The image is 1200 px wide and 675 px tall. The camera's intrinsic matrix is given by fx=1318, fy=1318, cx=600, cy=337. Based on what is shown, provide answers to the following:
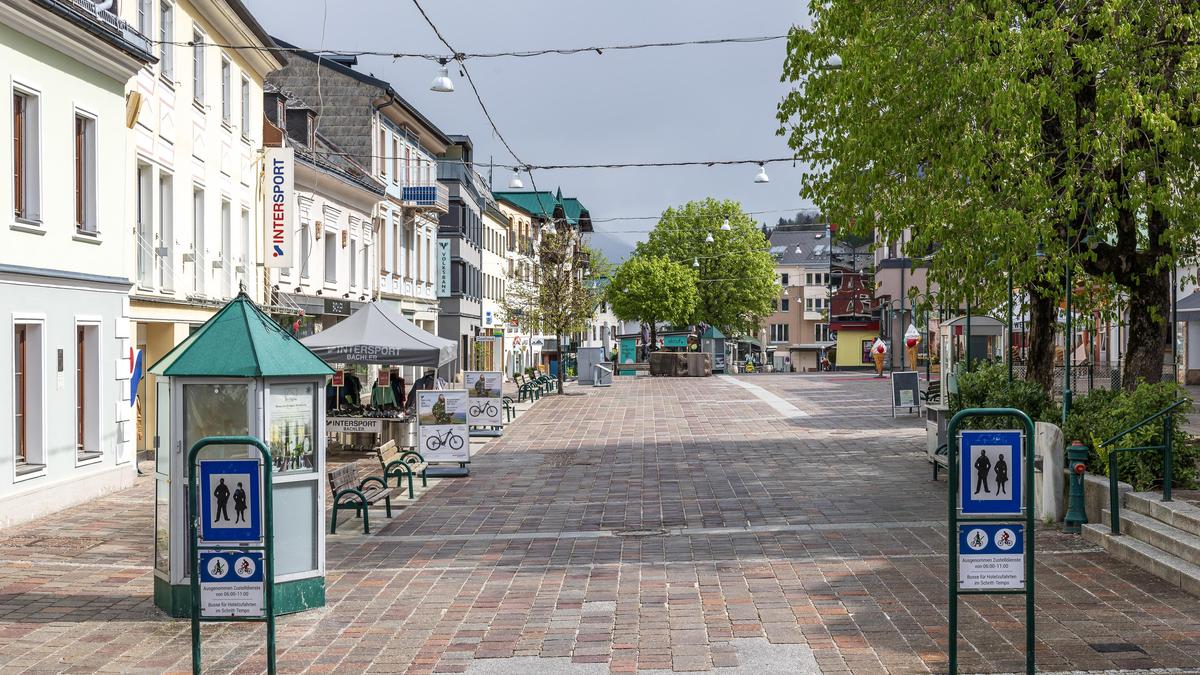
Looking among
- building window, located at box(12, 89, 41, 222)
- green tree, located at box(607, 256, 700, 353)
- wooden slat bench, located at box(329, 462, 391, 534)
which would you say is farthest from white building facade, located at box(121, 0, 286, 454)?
green tree, located at box(607, 256, 700, 353)

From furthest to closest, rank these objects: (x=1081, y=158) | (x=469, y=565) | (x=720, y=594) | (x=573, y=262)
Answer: (x=573, y=262), (x=1081, y=158), (x=469, y=565), (x=720, y=594)

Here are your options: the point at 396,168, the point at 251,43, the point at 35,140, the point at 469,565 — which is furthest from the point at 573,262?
the point at 469,565

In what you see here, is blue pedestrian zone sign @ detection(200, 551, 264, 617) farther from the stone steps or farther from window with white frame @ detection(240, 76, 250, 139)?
window with white frame @ detection(240, 76, 250, 139)

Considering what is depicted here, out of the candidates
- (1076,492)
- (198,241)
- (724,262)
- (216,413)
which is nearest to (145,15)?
(198,241)

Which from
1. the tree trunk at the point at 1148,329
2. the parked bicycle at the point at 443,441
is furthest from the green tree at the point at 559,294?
the tree trunk at the point at 1148,329

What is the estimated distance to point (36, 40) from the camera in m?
15.7

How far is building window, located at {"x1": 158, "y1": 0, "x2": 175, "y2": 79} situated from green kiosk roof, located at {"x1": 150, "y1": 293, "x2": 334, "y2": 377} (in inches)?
535

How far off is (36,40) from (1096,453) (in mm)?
12926

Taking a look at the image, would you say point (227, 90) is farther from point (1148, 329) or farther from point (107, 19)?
point (1148, 329)

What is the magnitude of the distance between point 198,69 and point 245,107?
3565 millimetres

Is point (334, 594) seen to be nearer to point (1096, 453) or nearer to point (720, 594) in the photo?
point (720, 594)

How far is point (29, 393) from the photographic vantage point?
51.8ft

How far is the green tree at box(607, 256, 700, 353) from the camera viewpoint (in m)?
89.2

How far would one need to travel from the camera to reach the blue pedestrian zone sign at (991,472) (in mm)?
7016
